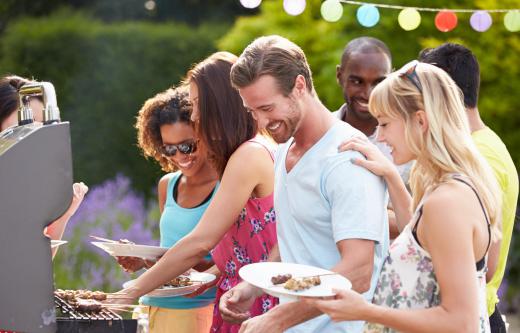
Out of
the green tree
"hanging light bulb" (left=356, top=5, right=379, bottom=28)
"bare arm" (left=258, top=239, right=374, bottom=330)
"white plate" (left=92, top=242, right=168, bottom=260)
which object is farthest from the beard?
the green tree

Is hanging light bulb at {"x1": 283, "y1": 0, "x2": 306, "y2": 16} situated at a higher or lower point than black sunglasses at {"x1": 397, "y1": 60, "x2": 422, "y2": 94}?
higher

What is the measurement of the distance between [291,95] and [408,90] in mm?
389

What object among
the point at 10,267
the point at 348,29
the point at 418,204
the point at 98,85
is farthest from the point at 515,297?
the point at 10,267

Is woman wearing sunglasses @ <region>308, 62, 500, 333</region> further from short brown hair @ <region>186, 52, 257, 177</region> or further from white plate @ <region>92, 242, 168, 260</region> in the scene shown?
white plate @ <region>92, 242, 168, 260</region>

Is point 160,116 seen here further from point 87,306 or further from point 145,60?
point 145,60

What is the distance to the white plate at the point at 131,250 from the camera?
346 centimetres

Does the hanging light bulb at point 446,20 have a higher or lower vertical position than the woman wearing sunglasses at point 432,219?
higher

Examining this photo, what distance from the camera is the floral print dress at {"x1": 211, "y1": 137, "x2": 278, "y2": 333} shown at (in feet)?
10.7

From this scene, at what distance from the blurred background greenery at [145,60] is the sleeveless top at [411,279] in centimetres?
446

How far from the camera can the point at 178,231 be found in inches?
151

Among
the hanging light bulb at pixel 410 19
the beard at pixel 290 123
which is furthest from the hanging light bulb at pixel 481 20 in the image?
the beard at pixel 290 123

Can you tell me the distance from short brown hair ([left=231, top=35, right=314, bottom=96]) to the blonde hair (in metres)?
0.30

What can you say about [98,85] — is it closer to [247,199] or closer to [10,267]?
[247,199]

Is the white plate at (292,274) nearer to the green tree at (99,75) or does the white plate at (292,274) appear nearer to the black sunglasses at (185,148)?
the black sunglasses at (185,148)
